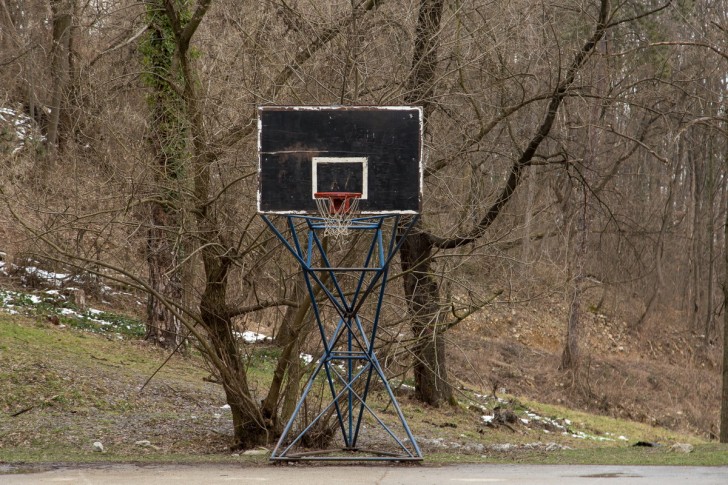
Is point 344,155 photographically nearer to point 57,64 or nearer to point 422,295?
point 422,295

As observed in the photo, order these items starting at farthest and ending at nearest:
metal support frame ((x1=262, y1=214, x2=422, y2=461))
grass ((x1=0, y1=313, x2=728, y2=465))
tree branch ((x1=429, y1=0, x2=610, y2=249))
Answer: tree branch ((x1=429, y1=0, x2=610, y2=249)), grass ((x1=0, y1=313, x2=728, y2=465)), metal support frame ((x1=262, y1=214, x2=422, y2=461))

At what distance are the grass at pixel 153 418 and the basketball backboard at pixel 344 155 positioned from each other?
3149 mm

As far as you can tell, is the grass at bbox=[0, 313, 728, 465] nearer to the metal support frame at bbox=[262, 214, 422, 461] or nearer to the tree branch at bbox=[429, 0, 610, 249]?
the metal support frame at bbox=[262, 214, 422, 461]

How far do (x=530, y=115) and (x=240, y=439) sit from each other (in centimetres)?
965

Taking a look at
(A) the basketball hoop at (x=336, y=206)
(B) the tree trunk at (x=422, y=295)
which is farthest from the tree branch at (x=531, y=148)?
(A) the basketball hoop at (x=336, y=206)

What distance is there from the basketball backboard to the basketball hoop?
0.27 ft

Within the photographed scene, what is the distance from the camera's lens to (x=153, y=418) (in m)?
15.8

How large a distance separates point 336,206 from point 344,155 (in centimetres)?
60

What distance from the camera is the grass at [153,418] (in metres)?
12.3

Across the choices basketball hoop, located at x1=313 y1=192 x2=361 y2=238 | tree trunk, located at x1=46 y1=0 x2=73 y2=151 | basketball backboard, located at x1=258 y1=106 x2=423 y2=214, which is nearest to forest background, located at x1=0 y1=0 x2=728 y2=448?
basketball backboard, located at x1=258 y1=106 x2=423 y2=214

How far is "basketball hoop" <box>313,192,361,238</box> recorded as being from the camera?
1088 centimetres

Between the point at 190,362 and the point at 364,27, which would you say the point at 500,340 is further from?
the point at 364,27

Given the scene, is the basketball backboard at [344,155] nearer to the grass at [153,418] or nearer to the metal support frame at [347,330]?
the metal support frame at [347,330]

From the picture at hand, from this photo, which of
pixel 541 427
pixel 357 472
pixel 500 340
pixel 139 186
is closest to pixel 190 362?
pixel 541 427
